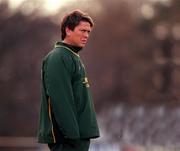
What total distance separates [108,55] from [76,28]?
1323 inches

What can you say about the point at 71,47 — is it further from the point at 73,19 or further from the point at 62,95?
the point at 62,95

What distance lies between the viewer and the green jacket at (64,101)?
494cm

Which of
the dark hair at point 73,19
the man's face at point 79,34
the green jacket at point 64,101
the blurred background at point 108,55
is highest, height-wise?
the dark hair at point 73,19

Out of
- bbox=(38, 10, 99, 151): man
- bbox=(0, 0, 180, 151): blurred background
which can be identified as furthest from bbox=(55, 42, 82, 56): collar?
bbox=(0, 0, 180, 151): blurred background

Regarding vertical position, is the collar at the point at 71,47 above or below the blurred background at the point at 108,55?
above

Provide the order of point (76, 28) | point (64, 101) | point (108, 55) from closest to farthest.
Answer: point (64, 101) → point (76, 28) → point (108, 55)

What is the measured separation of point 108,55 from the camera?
38.7m

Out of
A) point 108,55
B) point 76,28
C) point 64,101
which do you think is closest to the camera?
point 64,101

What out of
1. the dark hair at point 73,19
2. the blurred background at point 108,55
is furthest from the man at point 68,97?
the blurred background at point 108,55

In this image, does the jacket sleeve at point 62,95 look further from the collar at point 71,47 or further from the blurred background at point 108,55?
the blurred background at point 108,55

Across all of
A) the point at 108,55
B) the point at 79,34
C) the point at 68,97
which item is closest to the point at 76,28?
the point at 79,34

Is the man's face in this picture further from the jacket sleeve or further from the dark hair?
the jacket sleeve

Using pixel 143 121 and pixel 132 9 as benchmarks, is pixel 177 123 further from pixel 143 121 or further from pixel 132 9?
pixel 132 9

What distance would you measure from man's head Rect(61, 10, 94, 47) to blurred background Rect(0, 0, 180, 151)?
90.2ft
